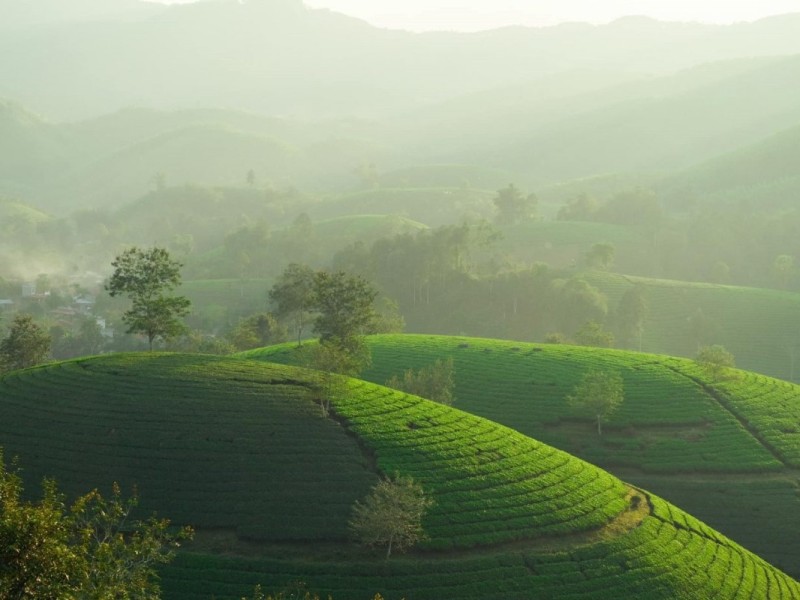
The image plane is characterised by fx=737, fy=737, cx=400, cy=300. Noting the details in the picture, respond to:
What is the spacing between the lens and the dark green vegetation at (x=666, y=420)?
242 feet

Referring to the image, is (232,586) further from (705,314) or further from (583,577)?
(705,314)

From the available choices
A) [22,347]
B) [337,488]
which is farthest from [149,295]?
[337,488]

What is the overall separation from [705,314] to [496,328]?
143ft

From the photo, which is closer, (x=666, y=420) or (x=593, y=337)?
(x=666, y=420)

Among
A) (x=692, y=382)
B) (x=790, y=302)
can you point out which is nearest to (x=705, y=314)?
(x=790, y=302)

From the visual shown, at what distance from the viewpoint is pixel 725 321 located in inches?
5945

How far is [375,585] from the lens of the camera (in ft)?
164

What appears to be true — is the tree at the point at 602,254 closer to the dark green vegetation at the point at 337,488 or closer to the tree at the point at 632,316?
the tree at the point at 632,316

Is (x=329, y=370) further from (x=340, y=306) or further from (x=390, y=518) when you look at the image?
(x=390, y=518)

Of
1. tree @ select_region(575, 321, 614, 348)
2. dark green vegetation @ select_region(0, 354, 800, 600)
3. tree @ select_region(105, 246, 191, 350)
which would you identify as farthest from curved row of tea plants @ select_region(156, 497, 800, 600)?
tree @ select_region(575, 321, 614, 348)

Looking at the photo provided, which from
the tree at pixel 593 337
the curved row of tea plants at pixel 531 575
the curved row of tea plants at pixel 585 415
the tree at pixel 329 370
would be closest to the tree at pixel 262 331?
the curved row of tea plants at pixel 585 415

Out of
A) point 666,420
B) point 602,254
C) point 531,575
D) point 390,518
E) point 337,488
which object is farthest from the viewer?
point 602,254

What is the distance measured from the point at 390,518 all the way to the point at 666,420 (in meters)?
48.0

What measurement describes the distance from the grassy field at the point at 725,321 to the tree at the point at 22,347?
360 feet
